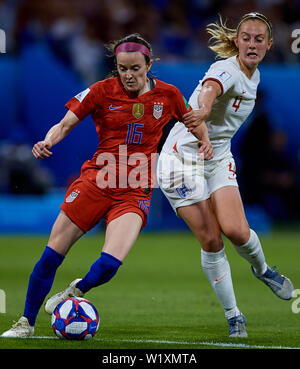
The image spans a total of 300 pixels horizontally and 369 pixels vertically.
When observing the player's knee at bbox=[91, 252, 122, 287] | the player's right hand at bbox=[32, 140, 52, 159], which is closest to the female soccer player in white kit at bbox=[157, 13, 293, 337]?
the player's knee at bbox=[91, 252, 122, 287]

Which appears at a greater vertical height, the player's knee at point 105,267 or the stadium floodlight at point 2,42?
the stadium floodlight at point 2,42

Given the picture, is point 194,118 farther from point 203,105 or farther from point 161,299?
point 161,299

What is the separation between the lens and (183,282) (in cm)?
961

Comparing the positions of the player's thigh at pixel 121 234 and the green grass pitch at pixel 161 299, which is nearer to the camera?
the player's thigh at pixel 121 234

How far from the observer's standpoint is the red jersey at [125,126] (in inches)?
229

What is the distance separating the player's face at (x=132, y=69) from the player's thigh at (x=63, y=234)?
1.09m

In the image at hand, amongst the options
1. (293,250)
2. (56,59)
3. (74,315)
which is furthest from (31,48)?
(74,315)

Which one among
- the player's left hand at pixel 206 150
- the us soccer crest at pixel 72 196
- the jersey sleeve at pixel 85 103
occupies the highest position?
the jersey sleeve at pixel 85 103

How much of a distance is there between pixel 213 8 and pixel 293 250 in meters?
6.52

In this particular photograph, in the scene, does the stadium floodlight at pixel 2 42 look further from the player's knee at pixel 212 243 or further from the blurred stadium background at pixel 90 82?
the player's knee at pixel 212 243

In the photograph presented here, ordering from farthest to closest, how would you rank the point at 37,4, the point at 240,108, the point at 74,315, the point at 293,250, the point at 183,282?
the point at 37,4 < the point at 293,250 < the point at 183,282 < the point at 240,108 < the point at 74,315

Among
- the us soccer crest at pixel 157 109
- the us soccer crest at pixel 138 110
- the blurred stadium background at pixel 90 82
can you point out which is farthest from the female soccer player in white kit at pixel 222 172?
the blurred stadium background at pixel 90 82

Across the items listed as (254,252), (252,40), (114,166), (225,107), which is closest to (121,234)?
(114,166)

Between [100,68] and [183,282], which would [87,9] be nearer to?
[100,68]
